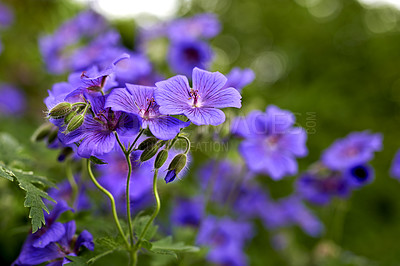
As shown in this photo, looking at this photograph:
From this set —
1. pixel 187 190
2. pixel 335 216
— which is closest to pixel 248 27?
pixel 335 216

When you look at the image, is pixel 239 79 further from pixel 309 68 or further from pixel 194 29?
pixel 309 68

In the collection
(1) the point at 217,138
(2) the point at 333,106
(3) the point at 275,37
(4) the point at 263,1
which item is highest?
(4) the point at 263,1

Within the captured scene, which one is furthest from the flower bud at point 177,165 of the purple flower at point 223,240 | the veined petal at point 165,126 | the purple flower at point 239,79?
the purple flower at point 223,240

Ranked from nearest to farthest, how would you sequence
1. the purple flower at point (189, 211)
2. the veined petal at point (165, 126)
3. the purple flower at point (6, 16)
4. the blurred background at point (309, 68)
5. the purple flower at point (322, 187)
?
the veined petal at point (165, 126), the purple flower at point (322, 187), the purple flower at point (189, 211), the blurred background at point (309, 68), the purple flower at point (6, 16)

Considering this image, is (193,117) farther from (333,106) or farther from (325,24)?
(325,24)

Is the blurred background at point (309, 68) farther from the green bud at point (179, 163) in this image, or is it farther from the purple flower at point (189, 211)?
the green bud at point (179, 163)

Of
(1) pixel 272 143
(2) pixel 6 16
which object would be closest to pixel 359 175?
(1) pixel 272 143

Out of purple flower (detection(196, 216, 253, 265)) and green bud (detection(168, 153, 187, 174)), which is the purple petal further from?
purple flower (detection(196, 216, 253, 265))

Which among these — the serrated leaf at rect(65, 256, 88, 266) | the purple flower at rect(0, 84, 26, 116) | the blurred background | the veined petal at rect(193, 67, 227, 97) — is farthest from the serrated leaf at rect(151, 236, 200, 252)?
the purple flower at rect(0, 84, 26, 116)
